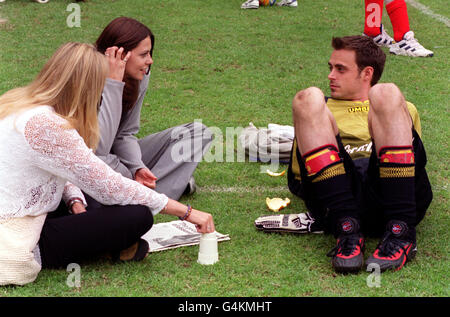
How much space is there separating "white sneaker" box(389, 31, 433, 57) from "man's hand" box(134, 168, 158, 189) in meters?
5.28

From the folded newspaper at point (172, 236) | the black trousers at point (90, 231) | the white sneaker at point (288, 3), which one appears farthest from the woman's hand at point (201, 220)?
the white sneaker at point (288, 3)

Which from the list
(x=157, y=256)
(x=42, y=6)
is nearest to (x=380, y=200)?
(x=157, y=256)

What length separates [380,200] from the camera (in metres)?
3.77

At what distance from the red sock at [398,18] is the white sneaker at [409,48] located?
0.07 metres

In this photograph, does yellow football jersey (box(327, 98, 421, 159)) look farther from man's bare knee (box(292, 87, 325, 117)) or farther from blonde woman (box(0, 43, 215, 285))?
blonde woman (box(0, 43, 215, 285))

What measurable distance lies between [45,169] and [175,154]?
1.68 m

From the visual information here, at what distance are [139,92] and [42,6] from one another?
676 centimetres

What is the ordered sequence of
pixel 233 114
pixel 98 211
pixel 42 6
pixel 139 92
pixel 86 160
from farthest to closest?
1. pixel 42 6
2. pixel 233 114
3. pixel 139 92
4. pixel 98 211
5. pixel 86 160

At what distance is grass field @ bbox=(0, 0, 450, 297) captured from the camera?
3.51 m

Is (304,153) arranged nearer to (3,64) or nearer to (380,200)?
(380,200)

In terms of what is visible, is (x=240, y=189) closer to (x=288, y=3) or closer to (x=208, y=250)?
(x=208, y=250)

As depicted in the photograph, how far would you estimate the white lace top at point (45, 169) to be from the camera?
125 inches

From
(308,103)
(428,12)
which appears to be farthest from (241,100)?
(428,12)

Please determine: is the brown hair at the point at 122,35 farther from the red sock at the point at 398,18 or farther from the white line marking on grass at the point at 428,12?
the white line marking on grass at the point at 428,12
